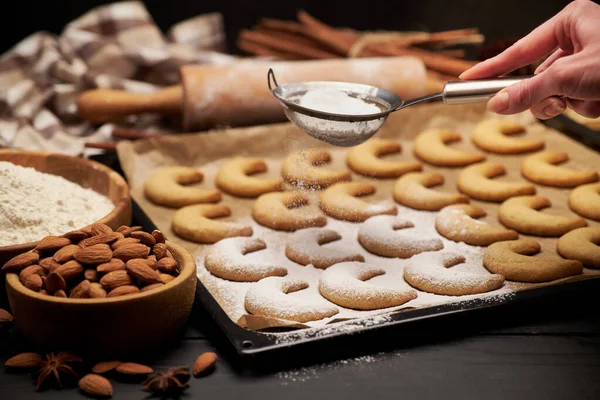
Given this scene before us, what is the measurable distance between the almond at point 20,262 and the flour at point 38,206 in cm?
18

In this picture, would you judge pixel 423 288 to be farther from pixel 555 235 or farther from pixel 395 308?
pixel 555 235

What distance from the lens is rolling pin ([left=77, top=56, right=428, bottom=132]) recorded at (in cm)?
259

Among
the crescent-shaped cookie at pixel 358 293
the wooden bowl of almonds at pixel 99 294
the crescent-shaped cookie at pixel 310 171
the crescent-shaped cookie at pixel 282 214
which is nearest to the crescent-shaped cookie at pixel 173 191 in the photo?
the crescent-shaped cookie at pixel 282 214

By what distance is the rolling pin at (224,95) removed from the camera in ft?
8.50

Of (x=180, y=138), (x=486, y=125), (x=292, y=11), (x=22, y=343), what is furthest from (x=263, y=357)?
(x=292, y=11)

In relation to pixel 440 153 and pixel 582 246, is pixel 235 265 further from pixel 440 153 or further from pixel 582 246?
pixel 440 153

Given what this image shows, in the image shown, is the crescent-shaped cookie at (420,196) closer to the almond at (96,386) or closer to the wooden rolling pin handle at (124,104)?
the wooden rolling pin handle at (124,104)

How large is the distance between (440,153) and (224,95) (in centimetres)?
73

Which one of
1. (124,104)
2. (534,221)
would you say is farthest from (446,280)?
(124,104)

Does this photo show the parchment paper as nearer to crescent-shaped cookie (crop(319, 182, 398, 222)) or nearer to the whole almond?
crescent-shaped cookie (crop(319, 182, 398, 222))

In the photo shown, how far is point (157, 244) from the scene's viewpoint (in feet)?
5.12

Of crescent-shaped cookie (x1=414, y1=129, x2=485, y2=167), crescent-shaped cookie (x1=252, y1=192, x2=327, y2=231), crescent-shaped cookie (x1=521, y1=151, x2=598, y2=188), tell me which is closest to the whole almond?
crescent-shaped cookie (x1=252, y1=192, x2=327, y2=231)

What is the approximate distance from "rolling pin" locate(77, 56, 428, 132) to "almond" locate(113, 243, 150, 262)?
1139 millimetres

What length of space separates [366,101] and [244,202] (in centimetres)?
51
